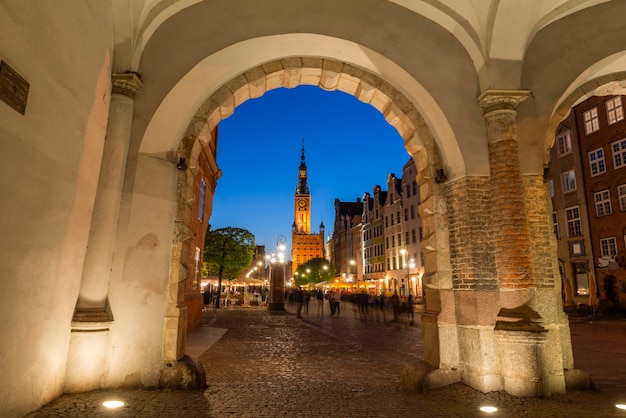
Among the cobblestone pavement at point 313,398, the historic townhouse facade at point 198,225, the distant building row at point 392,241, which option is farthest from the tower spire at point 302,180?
the cobblestone pavement at point 313,398

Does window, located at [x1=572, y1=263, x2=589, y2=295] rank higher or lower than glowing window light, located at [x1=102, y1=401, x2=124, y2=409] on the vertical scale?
higher

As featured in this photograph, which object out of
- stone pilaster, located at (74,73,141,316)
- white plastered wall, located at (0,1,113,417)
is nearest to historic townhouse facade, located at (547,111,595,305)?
stone pilaster, located at (74,73,141,316)

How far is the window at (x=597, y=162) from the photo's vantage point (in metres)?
24.2

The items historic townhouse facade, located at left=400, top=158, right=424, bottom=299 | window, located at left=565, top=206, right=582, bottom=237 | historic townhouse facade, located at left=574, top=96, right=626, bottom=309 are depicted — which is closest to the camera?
historic townhouse facade, located at left=574, top=96, right=626, bottom=309

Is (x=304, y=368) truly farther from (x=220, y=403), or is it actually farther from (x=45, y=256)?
(x=45, y=256)

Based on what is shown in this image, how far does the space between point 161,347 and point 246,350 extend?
14.5 feet

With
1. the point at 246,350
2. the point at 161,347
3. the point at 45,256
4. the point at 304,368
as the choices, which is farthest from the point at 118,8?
the point at 246,350

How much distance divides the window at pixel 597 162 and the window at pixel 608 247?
4.31 metres

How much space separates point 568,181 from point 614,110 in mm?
5365

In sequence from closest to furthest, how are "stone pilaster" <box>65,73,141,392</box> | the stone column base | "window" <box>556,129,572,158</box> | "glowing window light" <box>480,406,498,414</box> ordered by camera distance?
1. "glowing window light" <box>480,406,498,414</box>
2. "stone pilaster" <box>65,73,141,392</box>
3. the stone column base
4. "window" <box>556,129,572,158</box>

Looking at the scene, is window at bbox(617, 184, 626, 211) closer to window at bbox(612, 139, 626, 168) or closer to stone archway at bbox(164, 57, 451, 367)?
window at bbox(612, 139, 626, 168)

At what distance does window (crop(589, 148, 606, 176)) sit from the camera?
24156mm

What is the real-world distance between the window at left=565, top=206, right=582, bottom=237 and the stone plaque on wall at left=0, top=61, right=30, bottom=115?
30070mm

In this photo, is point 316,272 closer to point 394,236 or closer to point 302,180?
point 394,236
